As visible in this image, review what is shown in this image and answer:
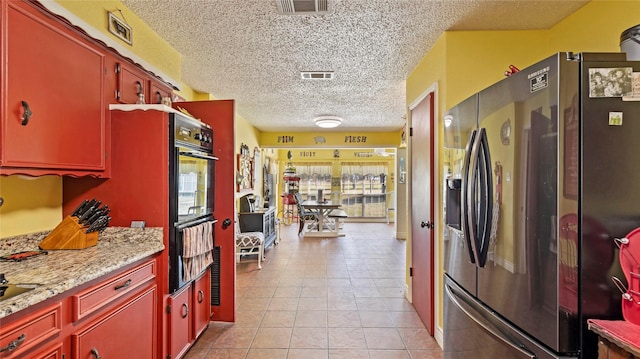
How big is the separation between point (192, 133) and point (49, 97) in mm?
849

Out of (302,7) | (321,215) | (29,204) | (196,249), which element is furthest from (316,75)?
(321,215)

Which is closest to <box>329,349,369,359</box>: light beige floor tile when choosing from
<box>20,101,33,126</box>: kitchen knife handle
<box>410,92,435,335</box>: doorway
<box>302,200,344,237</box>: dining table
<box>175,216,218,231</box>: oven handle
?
<box>410,92,435,335</box>: doorway

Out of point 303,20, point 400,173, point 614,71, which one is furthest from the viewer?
point 400,173

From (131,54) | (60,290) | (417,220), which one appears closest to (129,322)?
(60,290)

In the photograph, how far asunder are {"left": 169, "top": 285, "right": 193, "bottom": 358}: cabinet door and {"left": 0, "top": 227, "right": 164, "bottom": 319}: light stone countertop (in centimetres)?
45

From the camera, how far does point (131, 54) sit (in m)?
2.01

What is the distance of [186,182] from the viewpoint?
2.12 meters

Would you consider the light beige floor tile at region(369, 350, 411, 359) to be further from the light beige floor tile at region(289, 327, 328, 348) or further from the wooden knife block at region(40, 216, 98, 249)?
the wooden knife block at region(40, 216, 98, 249)

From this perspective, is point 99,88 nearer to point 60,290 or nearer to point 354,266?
point 60,290

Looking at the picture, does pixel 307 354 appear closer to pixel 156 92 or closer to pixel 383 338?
pixel 383 338

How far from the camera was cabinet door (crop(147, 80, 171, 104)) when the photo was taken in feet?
7.49

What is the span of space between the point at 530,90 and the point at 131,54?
2.34 metres

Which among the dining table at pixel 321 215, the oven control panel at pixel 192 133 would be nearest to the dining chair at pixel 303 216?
the dining table at pixel 321 215

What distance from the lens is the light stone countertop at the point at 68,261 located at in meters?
1.10
